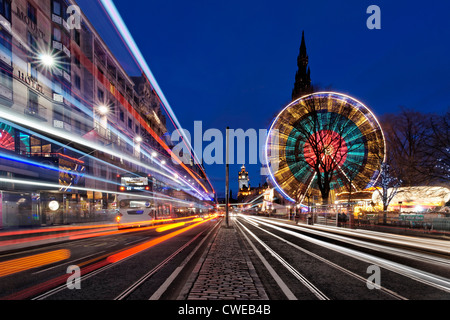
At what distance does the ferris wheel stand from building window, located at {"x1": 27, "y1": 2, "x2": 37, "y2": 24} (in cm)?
2786

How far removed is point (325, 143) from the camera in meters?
36.3

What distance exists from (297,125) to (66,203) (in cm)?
2794

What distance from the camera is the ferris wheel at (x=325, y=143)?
3469cm

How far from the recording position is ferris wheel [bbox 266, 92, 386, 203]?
114 feet

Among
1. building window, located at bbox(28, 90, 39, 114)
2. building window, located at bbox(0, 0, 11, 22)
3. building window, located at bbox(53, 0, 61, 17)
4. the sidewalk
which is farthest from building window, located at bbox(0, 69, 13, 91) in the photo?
the sidewalk

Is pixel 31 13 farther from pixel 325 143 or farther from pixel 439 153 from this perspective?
pixel 439 153

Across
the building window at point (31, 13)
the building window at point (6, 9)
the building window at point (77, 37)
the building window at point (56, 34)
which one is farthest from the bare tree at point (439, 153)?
the building window at point (77, 37)

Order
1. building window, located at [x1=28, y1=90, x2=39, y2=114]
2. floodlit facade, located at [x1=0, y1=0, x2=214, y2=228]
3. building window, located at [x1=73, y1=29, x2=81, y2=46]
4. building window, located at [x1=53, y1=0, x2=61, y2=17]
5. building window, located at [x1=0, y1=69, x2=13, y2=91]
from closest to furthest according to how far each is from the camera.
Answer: building window, located at [x1=0, y1=69, x2=13, y2=91] → floodlit facade, located at [x1=0, y1=0, x2=214, y2=228] → building window, located at [x1=28, y1=90, x2=39, y2=114] → building window, located at [x1=53, y1=0, x2=61, y2=17] → building window, located at [x1=73, y1=29, x2=81, y2=46]

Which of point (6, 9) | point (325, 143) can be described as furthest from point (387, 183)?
point (6, 9)

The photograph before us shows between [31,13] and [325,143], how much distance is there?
34.1 meters

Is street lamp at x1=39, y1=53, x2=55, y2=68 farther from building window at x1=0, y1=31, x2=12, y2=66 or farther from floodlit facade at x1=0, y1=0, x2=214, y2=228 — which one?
building window at x1=0, y1=31, x2=12, y2=66

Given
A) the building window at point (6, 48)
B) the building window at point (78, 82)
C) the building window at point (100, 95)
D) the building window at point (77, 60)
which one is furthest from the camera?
the building window at point (100, 95)

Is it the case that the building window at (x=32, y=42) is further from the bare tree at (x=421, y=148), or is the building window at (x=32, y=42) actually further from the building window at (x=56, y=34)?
the bare tree at (x=421, y=148)

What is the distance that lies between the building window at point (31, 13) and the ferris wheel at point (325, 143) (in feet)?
91.4
